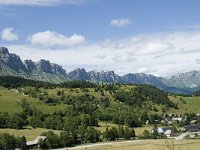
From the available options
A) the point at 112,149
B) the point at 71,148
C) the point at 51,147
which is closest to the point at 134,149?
the point at 112,149

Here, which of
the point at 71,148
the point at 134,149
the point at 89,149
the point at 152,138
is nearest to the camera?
the point at 134,149

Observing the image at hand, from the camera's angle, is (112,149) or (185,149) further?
(112,149)

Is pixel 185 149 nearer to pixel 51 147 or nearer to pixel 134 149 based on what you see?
pixel 134 149

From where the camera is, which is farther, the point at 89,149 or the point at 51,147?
the point at 51,147

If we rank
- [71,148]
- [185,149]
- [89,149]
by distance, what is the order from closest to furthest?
[185,149]
[89,149]
[71,148]

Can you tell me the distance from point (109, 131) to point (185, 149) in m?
64.1

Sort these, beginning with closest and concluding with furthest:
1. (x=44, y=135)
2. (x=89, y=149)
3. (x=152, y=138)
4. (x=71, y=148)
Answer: (x=89, y=149) < (x=71, y=148) < (x=44, y=135) < (x=152, y=138)

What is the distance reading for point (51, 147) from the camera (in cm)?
17688

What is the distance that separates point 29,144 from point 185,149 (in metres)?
68.4

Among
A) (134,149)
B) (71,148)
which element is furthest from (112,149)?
(71,148)

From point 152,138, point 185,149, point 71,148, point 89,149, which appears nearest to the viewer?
point 185,149

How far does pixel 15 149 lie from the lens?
17250 centimetres

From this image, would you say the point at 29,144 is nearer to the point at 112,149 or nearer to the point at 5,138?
the point at 5,138

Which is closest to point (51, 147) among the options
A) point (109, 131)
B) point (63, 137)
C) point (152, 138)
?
point (63, 137)
